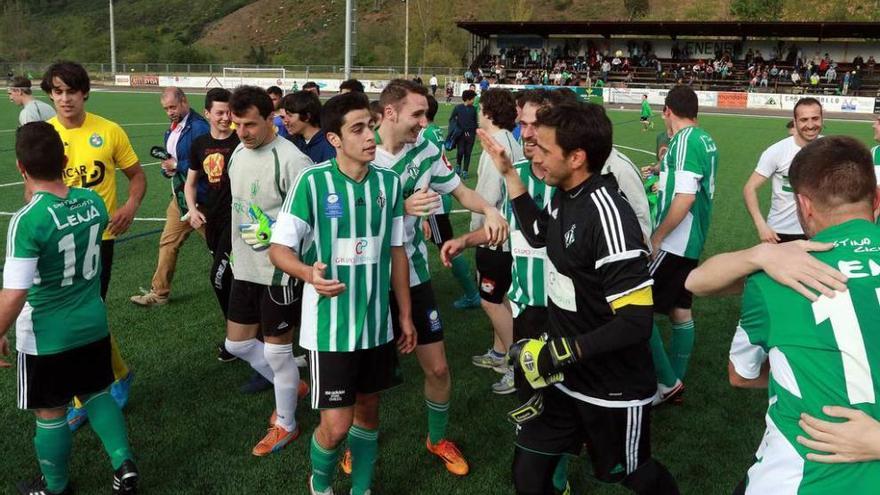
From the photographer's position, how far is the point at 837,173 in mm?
1963

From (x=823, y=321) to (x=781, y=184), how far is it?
4460 millimetres

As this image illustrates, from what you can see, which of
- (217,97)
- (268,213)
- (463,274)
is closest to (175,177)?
(217,97)

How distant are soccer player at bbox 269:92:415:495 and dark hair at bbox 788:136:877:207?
79.7 inches

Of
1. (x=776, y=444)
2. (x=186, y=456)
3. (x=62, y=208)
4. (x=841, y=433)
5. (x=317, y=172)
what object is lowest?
(x=186, y=456)

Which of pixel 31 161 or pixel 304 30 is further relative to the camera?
pixel 304 30

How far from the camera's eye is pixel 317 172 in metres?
3.37

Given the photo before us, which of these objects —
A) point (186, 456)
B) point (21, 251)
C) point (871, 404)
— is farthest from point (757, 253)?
point (186, 456)

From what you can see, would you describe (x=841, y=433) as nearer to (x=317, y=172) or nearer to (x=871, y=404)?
(x=871, y=404)

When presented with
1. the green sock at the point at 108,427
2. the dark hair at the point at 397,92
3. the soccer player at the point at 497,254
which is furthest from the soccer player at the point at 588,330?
the green sock at the point at 108,427

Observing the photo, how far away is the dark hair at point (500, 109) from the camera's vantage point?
554cm

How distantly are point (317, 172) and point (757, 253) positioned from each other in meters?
2.11

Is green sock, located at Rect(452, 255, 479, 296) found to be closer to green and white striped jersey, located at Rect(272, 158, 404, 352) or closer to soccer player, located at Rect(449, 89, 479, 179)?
green and white striped jersey, located at Rect(272, 158, 404, 352)

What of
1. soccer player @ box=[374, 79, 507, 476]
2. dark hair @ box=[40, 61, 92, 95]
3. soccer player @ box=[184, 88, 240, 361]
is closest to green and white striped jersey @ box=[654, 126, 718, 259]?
soccer player @ box=[374, 79, 507, 476]

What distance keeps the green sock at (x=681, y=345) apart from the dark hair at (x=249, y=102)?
340 cm
